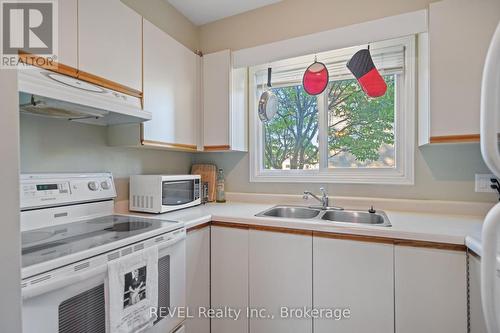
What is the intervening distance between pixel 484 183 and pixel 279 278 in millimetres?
1397

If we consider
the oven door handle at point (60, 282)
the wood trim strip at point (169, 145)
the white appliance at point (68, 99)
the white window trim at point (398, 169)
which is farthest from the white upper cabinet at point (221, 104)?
the oven door handle at point (60, 282)

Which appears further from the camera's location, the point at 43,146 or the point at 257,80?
the point at 257,80

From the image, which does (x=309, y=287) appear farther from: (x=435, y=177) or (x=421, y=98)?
(x=421, y=98)

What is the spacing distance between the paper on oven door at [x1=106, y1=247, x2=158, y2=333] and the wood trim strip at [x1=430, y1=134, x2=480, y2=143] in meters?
1.61

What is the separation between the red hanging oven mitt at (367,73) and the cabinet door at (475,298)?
1.15 metres

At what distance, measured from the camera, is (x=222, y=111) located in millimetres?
2037

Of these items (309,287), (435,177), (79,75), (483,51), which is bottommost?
(309,287)

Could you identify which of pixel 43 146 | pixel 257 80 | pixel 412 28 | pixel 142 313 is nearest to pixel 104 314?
pixel 142 313

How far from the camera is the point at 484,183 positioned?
155cm

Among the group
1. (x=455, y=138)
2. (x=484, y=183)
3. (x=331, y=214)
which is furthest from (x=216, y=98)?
(x=484, y=183)

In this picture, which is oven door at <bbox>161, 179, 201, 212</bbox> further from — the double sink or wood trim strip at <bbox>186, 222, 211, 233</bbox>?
the double sink

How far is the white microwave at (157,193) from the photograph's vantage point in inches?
64.9

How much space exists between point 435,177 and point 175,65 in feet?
6.46

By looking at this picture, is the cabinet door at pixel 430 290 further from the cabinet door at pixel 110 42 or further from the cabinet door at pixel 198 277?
the cabinet door at pixel 110 42
